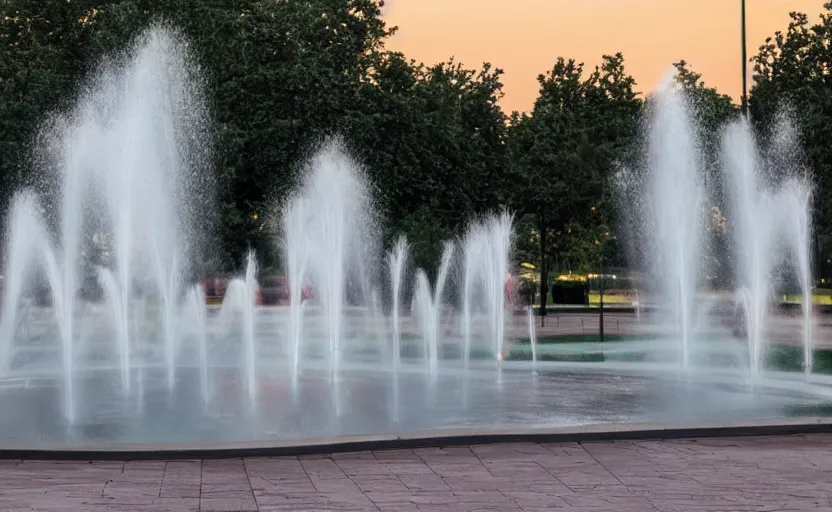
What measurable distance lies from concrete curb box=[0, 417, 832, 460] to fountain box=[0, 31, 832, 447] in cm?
117

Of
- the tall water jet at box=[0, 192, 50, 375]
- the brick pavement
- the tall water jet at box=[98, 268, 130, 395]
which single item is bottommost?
the brick pavement

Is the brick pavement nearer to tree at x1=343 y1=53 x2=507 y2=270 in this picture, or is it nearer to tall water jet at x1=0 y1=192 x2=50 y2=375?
tall water jet at x1=0 y1=192 x2=50 y2=375

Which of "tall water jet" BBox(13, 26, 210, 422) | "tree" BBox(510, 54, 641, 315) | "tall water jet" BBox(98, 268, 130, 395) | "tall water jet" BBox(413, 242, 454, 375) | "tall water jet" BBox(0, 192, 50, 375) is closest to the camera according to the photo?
"tall water jet" BBox(98, 268, 130, 395)

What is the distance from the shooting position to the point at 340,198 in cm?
4328

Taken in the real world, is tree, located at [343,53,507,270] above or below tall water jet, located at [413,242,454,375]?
above

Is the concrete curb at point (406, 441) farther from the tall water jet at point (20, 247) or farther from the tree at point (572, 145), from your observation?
the tree at point (572, 145)

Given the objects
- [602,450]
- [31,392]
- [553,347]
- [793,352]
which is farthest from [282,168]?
[602,450]

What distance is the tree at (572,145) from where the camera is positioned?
4856cm

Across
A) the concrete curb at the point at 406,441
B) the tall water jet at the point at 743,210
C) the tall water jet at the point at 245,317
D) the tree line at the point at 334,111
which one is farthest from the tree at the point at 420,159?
the concrete curb at the point at 406,441

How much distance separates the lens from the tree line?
4094 cm

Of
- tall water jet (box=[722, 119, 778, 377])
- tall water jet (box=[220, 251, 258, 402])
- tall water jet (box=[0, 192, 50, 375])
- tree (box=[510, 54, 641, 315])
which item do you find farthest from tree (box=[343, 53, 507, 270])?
tall water jet (box=[0, 192, 50, 375])

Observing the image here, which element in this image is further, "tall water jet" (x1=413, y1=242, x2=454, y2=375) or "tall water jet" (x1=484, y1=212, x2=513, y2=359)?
"tall water jet" (x1=484, y1=212, x2=513, y2=359)

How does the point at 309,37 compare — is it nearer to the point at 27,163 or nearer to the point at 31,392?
the point at 27,163

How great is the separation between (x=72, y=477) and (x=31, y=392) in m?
8.74
